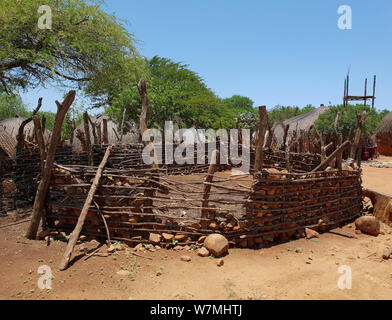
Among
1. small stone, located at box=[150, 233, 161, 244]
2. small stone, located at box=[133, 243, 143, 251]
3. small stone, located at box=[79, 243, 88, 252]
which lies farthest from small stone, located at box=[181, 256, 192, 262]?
small stone, located at box=[79, 243, 88, 252]

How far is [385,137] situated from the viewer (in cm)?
2095

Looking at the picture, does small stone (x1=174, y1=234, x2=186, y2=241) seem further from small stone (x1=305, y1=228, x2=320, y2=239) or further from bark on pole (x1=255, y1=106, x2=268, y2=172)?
small stone (x1=305, y1=228, x2=320, y2=239)

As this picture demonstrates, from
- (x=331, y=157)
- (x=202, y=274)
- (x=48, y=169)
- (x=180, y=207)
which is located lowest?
(x=202, y=274)

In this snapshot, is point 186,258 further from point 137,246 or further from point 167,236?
point 137,246

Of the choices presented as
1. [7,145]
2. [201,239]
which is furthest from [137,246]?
[7,145]

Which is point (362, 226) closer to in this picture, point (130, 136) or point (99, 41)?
point (99, 41)

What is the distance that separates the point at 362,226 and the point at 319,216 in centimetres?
82

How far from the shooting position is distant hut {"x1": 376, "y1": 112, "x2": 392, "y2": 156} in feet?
67.9

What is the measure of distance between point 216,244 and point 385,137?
72.3ft

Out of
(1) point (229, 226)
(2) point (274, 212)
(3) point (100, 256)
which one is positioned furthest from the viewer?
(2) point (274, 212)

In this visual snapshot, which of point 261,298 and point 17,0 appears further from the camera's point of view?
point 17,0

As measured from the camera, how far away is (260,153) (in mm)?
4203

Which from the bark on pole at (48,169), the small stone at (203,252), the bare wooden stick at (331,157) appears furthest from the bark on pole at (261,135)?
the bark on pole at (48,169)
